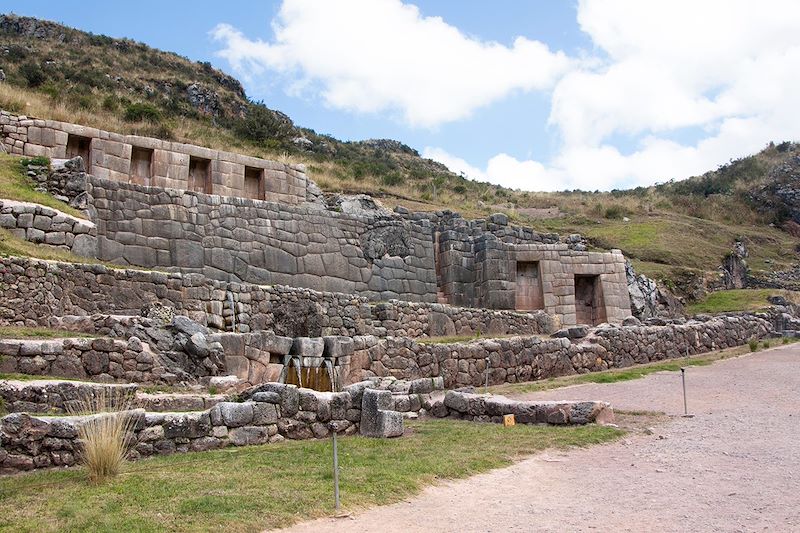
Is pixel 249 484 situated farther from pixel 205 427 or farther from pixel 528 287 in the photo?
pixel 528 287

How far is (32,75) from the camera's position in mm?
41656

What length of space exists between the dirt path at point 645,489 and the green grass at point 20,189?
12.4 m

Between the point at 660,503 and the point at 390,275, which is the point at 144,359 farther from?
the point at 390,275

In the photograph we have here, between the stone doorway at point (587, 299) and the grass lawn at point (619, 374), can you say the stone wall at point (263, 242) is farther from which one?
the grass lawn at point (619, 374)

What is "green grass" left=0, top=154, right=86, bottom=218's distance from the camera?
53.1ft

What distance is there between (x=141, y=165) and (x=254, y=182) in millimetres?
3197

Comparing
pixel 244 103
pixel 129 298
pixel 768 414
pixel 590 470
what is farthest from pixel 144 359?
pixel 244 103

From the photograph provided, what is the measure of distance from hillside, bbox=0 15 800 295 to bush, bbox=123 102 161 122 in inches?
3.7

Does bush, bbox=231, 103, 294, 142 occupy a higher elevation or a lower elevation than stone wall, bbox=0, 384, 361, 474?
higher

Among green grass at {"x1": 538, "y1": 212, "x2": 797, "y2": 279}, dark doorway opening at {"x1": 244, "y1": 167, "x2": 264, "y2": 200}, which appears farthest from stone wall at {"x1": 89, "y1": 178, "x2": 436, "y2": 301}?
green grass at {"x1": 538, "y1": 212, "x2": 797, "y2": 279}

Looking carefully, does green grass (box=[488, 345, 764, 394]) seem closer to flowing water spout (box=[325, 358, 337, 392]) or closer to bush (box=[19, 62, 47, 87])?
flowing water spout (box=[325, 358, 337, 392])

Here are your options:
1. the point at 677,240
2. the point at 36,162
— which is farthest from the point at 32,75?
the point at 677,240

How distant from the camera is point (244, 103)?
55656 mm

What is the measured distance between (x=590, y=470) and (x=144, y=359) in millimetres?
7073
